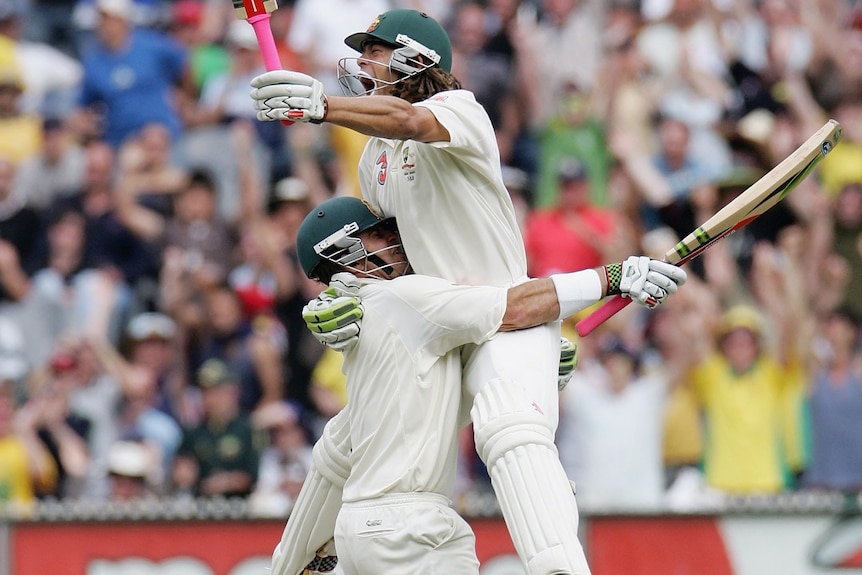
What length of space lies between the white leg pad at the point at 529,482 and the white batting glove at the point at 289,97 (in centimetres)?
142

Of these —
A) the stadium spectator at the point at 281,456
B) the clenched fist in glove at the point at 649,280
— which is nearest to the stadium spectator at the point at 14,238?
the stadium spectator at the point at 281,456

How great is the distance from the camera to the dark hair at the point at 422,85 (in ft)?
23.1

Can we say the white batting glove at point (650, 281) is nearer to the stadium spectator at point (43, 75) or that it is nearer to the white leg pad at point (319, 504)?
the white leg pad at point (319, 504)

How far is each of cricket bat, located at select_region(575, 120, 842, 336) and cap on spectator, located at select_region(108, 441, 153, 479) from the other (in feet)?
16.7

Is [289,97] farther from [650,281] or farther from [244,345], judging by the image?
[244,345]

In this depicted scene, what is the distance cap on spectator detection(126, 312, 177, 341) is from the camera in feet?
41.0

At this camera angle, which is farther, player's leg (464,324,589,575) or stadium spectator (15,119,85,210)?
stadium spectator (15,119,85,210)

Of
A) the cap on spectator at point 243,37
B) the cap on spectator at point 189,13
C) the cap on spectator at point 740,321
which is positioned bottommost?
the cap on spectator at point 740,321

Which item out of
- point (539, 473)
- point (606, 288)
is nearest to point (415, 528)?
point (539, 473)

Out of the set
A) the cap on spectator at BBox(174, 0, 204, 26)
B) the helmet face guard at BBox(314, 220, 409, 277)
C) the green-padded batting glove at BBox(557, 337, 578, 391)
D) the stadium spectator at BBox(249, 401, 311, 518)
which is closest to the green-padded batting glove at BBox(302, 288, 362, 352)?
the helmet face guard at BBox(314, 220, 409, 277)

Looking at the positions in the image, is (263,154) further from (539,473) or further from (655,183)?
(539,473)

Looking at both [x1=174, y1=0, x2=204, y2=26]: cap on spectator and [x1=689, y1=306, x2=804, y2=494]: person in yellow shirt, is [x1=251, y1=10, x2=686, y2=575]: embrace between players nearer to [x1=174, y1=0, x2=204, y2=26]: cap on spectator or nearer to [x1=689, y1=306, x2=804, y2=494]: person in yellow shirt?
[x1=689, y1=306, x2=804, y2=494]: person in yellow shirt

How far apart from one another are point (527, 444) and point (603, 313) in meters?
0.88

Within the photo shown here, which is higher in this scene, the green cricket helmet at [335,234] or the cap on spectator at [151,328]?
the cap on spectator at [151,328]
